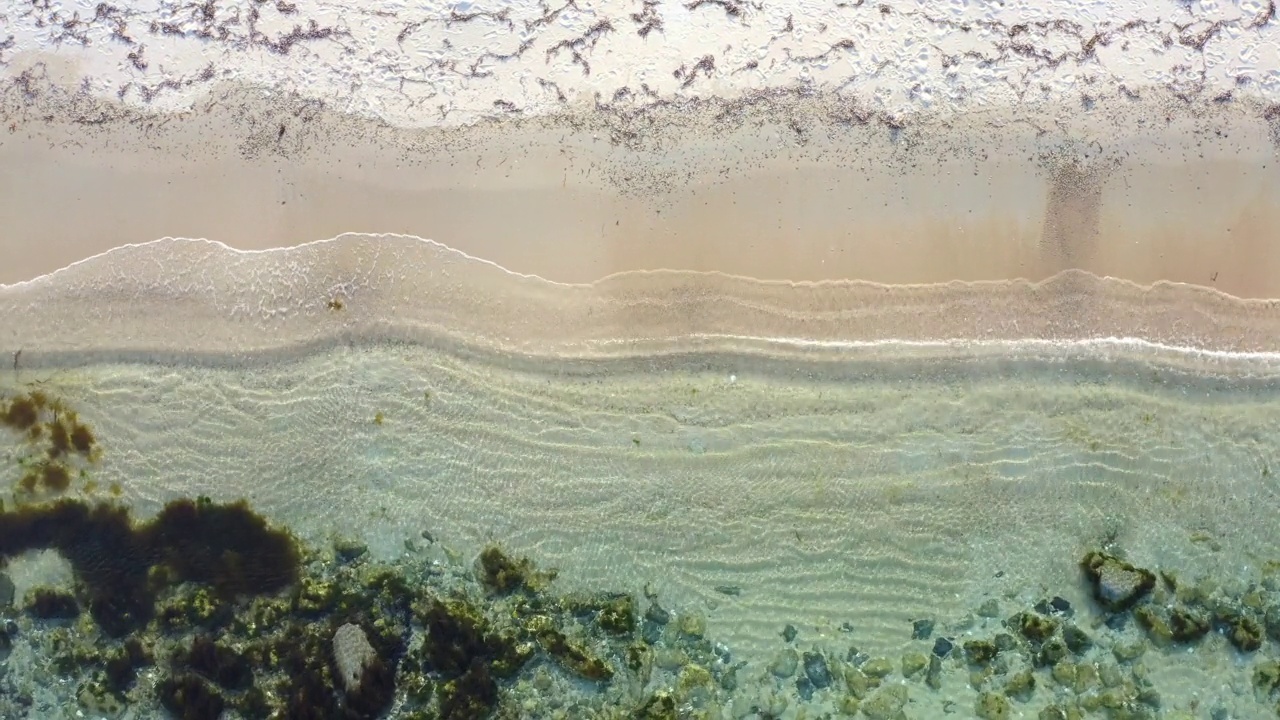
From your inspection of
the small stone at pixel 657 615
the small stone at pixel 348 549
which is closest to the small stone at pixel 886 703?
the small stone at pixel 657 615

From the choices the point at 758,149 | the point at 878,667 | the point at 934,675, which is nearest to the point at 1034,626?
the point at 934,675

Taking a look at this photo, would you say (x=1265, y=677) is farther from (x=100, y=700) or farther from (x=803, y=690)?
(x=100, y=700)

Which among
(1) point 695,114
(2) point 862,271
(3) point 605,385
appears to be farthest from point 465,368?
(2) point 862,271

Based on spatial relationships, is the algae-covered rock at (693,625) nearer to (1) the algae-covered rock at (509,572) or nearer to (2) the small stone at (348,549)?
(1) the algae-covered rock at (509,572)

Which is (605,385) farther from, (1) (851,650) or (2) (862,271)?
(1) (851,650)

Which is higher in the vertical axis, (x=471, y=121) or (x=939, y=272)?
(x=471, y=121)

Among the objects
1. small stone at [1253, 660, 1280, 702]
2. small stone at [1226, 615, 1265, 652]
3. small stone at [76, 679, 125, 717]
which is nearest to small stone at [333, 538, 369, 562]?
small stone at [76, 679, 125, 717]
